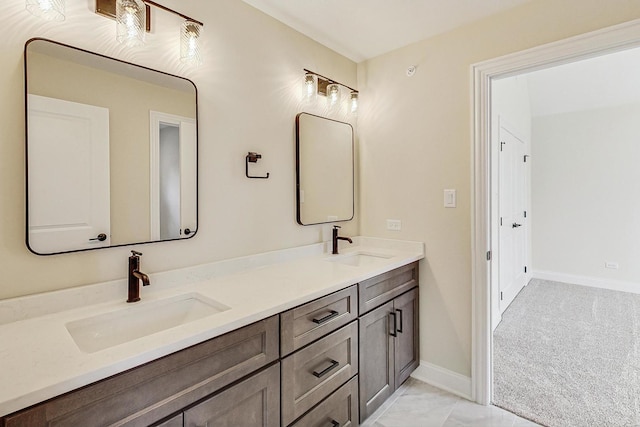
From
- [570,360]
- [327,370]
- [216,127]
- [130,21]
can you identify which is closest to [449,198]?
[327,370]

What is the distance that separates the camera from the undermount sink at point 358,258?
2.23m

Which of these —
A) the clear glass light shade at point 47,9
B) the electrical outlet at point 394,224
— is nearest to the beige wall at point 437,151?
the electrical outlet at point 394,224

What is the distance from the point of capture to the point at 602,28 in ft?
5.23

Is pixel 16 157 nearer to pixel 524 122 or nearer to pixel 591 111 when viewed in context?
pixel 524 122

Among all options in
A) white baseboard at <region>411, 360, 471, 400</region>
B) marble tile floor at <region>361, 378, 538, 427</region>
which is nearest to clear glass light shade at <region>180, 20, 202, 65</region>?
marble tile floor at <region>361, 378, 538, 427</region>

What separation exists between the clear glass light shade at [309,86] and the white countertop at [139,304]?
1058mm

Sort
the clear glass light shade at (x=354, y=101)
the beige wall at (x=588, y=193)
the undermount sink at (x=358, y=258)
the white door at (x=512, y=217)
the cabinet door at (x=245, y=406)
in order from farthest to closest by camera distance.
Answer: the beige wall at (x=588, y=193) < the white door at (x=512, y=217) < the clear glass light shade at (x=354, y=101) < the undermount sink at (x=358, y=258) < the cabinet door at (x=245, y=406)

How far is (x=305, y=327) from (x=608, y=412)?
1957mm

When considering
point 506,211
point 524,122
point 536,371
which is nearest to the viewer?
point 536,371

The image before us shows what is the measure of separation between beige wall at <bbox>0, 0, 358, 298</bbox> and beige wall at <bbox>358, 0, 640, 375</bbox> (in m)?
0.53

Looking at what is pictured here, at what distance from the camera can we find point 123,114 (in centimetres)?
137

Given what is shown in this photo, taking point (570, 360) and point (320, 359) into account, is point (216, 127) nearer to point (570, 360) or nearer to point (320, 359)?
point (320, 359)

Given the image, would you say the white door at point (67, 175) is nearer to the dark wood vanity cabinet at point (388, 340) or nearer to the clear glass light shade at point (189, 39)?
the clear glass light shade at point (189, 39)

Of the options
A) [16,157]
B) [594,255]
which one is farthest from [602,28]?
[594,255]
